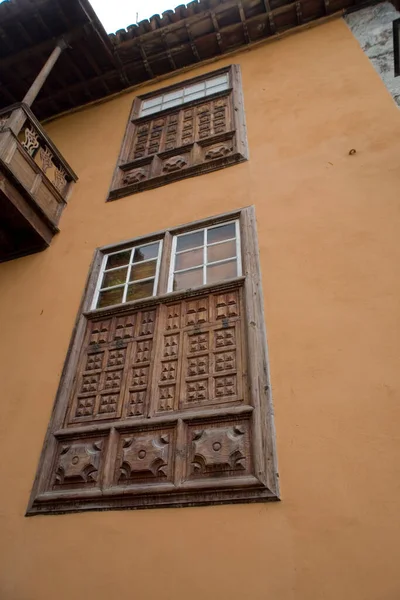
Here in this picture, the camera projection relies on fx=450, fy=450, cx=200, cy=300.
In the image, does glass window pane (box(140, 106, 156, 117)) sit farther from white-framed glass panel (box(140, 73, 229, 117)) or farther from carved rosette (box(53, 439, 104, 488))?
carved rosette (box(53, 439, 104, 488))

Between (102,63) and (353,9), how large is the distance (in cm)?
404

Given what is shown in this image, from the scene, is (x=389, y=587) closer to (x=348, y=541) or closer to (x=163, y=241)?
(x=348, y=541)

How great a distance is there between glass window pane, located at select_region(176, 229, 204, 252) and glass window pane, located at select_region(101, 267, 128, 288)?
24.7 inches

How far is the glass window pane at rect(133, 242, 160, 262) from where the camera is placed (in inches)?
189

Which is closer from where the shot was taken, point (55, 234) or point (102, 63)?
point (55, 234)

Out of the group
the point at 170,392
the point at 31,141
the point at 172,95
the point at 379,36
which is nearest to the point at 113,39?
the point at 172,95

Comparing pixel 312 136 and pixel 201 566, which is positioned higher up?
pixel 312 136

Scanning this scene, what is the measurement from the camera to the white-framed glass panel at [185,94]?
682 centimetres

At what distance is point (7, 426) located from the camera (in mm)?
3814

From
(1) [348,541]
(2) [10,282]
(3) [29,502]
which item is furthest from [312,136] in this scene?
(3) [29,502]

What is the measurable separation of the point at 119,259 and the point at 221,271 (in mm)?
1294

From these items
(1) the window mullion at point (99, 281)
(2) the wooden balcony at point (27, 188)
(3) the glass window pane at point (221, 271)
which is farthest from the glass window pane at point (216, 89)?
(3) the glass window pane at point (221, 271)

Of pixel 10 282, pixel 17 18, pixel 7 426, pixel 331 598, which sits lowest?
pixel 331 598

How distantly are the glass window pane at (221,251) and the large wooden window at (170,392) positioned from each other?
0.01 meters
